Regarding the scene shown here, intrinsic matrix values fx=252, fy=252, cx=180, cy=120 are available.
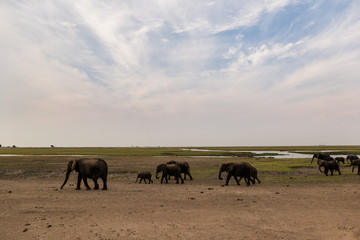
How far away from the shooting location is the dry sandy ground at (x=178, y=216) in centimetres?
864

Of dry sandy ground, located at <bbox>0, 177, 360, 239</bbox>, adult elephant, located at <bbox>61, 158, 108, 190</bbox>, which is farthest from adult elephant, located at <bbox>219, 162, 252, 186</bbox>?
adult elephant, located at <bbox>61, 158, 108, 190</bbox>

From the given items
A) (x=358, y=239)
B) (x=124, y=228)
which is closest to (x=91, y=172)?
(x=124, y=228)

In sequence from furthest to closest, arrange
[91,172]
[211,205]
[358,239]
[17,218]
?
1. [91,172]
2. [211,205]
3. [17,218]
4. [358,239]

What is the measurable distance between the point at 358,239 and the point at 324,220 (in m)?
2.24

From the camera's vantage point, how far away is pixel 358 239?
8.04 m

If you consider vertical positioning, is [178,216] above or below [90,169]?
below

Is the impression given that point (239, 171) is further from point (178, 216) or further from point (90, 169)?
point (90, 169)

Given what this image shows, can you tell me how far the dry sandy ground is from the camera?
8641 mm

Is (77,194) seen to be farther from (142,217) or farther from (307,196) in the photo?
(307,196)

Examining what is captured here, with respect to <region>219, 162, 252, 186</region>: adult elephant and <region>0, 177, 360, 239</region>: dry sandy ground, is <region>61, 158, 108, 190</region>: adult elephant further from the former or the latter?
<region>219, 162, 252, 186</region>: adult elephant

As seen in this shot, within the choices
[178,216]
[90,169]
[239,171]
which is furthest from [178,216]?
[239,171]

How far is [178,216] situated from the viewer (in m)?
10.9

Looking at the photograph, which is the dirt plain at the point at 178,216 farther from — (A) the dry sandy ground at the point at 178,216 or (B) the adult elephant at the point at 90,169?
(B) the adult elephant at the point at 90,169

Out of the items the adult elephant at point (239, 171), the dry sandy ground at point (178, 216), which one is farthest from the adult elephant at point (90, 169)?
the adult elephant at point (239, 171)
